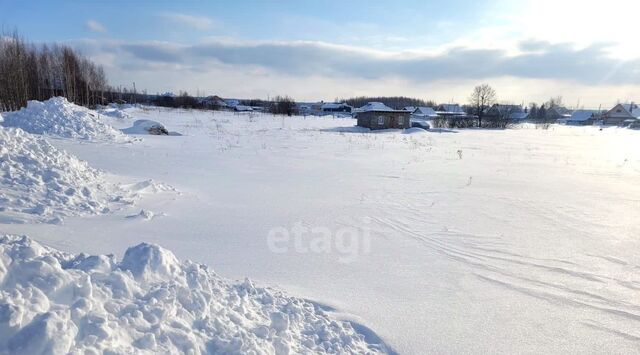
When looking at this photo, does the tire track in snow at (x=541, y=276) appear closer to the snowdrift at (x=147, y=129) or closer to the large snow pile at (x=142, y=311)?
the large snow pile at (x=142, y=311)

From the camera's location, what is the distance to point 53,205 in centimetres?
684

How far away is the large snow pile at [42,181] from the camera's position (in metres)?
6.67

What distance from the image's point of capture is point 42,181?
7.42 metres

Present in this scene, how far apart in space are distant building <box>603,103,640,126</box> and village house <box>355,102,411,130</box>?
65025 mm

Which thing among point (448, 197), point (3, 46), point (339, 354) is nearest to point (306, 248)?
point (339, 354)

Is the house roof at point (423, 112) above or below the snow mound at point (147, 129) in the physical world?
above

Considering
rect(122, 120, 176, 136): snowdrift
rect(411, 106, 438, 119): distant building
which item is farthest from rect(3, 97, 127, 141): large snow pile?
rect(411, 106, 438, 119): distant building

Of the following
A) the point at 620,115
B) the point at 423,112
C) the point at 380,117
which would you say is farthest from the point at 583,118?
the point at 380,117

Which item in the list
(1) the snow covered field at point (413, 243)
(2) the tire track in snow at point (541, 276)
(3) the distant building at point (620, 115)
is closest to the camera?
(1) the snow covered field at point (413, 243)

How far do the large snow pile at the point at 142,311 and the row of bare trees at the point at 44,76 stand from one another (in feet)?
118

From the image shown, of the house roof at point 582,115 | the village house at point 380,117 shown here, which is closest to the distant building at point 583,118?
the house roof at point 582,115

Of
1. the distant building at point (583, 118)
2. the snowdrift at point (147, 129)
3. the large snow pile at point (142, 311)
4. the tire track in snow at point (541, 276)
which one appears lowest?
the tire track in snow at point (541, 276)

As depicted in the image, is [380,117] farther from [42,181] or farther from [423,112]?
[423,112]

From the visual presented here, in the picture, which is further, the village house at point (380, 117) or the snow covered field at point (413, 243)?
the village house at point (380, 117)
